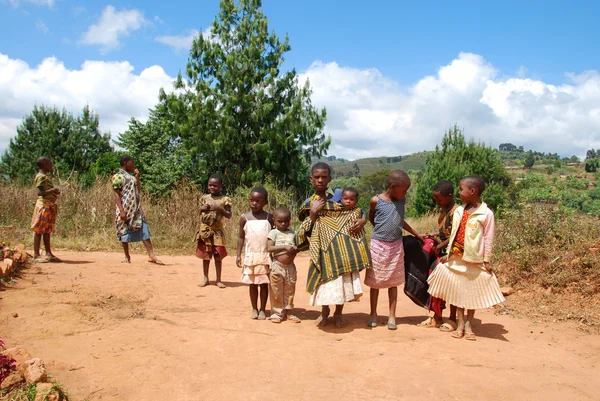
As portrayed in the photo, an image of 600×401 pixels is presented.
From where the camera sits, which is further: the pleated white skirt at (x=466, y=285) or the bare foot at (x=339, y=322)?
the bare foot at (x=339, y=322)

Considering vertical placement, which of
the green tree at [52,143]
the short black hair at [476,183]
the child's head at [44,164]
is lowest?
the short black hair at [476,183]

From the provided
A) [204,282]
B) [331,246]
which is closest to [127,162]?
[204,282]

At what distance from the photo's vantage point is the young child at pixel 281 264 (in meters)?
4.84

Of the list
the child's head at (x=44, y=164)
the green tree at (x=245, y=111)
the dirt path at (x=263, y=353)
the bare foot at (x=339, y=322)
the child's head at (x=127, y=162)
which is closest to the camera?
the dirt path at (x=263, y=353)

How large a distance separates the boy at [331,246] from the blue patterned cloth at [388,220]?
0.60ft

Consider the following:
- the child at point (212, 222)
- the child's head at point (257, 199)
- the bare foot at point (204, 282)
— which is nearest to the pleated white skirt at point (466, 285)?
the child's head at point (257, 199)

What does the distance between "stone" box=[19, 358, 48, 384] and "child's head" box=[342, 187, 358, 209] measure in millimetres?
2912

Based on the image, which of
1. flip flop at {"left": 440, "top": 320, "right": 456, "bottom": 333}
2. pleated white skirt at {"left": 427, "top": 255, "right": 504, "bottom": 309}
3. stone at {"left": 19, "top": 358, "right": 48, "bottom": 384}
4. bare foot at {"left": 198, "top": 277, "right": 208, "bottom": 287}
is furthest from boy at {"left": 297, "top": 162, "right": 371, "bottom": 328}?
stone at {"left": 19, "top": 358, "right": 48, "bottom": 384}

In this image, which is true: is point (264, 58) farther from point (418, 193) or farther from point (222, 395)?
point (222, 395)

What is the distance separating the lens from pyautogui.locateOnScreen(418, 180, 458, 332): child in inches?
188

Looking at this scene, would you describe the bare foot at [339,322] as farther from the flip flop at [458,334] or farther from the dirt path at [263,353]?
the flip flop at [458,334]

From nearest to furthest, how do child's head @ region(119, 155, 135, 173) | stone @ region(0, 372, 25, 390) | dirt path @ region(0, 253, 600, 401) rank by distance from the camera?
1. stone @ region(0, 372, 25, 390)
2. dirt path @ region(0, 253, 600, 401)
3. child's head @ region(119, 155, 135, 173)

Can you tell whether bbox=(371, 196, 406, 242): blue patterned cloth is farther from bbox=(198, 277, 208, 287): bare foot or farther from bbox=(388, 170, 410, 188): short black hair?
bbox=(198, 277, 208, 287): bare foot

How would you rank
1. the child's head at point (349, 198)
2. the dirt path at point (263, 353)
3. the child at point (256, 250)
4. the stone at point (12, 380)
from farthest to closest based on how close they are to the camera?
1. the child at point (256, 250)
2. the child's head at point (349, 198)
3. the dirt path at point (263, 353)
4. the stone at point (12, 380)
